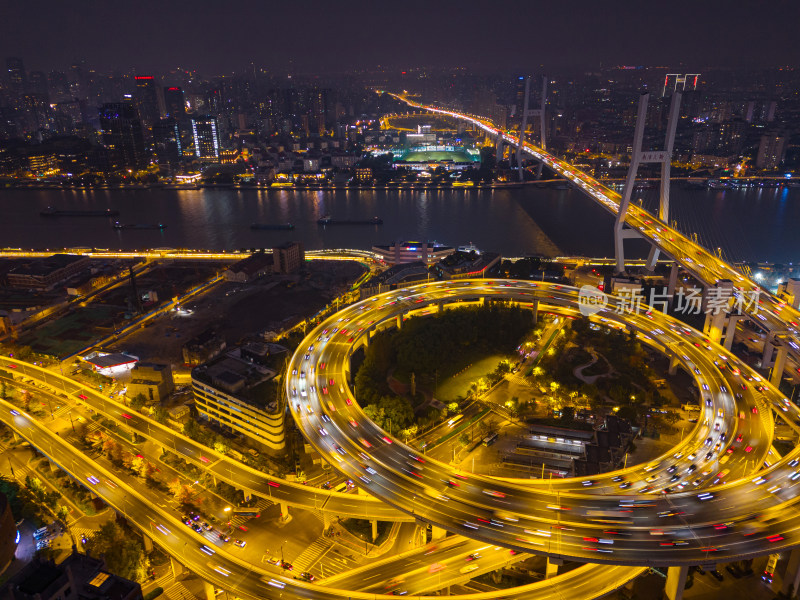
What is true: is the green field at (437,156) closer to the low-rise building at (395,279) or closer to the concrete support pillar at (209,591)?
the low-rise building at (395,279)

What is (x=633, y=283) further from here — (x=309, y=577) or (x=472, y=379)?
(x=309, y=577)

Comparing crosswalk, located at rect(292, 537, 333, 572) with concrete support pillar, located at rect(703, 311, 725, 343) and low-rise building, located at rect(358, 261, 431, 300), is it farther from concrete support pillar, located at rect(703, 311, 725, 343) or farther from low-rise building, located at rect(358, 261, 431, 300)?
concrete support pillar, located at rect(703, 311, 725, 343)

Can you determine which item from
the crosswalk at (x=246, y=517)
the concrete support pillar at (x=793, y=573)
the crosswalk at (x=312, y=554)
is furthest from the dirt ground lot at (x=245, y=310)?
the concrete support pillar at (x=793, y=573)

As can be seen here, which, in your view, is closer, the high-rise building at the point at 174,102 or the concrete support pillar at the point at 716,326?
the concrete support pillar at the point at 716,326

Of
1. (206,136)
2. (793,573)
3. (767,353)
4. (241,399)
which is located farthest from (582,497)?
(206,136)

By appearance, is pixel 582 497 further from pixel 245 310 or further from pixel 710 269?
pixel 245 310

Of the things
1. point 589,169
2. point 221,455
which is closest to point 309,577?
point 221,455

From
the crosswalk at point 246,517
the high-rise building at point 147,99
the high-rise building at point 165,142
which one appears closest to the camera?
the crosswalk at point 246,517

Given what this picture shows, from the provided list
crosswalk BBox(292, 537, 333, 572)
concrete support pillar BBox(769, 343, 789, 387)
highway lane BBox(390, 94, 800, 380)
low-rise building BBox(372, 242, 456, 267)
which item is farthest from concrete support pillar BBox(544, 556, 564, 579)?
low-rise building BBox(372, 242, 456, 267)
